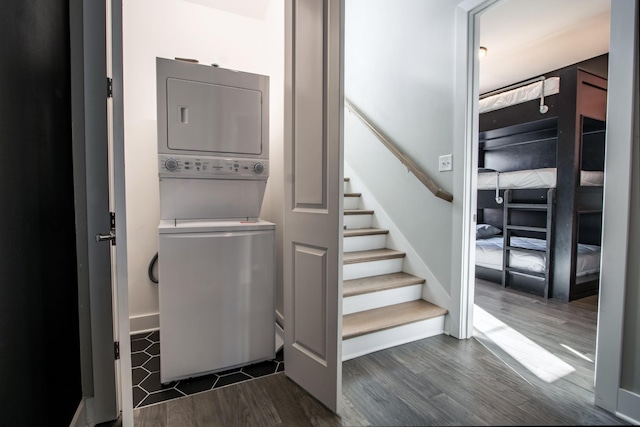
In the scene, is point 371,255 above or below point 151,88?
below

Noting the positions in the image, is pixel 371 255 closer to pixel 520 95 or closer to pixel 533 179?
pixel 533 179

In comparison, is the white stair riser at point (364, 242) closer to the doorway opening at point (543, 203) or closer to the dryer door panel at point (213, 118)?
the doorway opening at point (543, 203)

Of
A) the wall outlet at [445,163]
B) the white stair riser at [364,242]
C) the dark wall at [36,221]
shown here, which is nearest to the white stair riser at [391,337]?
the white stair riser at [364,242]

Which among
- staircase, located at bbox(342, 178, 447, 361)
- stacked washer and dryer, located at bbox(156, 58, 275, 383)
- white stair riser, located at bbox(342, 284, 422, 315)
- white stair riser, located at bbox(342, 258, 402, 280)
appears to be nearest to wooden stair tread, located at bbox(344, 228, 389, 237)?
staircase, located at bbox(342, 178, 447, 361)

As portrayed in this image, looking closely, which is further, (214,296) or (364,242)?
(364,242)

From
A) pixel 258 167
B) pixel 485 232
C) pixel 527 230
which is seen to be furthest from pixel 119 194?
pixel 485 232

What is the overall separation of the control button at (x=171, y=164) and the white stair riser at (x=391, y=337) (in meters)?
1.51

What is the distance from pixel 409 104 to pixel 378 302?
166 centimetres

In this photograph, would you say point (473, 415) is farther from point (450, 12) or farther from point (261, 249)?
point (450, 12)

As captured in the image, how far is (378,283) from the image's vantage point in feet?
7.59

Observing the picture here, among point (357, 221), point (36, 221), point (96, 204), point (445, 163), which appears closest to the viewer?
point (36, 221)

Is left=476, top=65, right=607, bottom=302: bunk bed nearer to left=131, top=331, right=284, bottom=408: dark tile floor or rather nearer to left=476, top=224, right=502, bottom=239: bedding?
left=476, top=224, right=502, bottom=239: bedding

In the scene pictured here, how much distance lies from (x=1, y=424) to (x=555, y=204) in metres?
3.97

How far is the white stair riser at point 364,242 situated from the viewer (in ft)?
8.70
